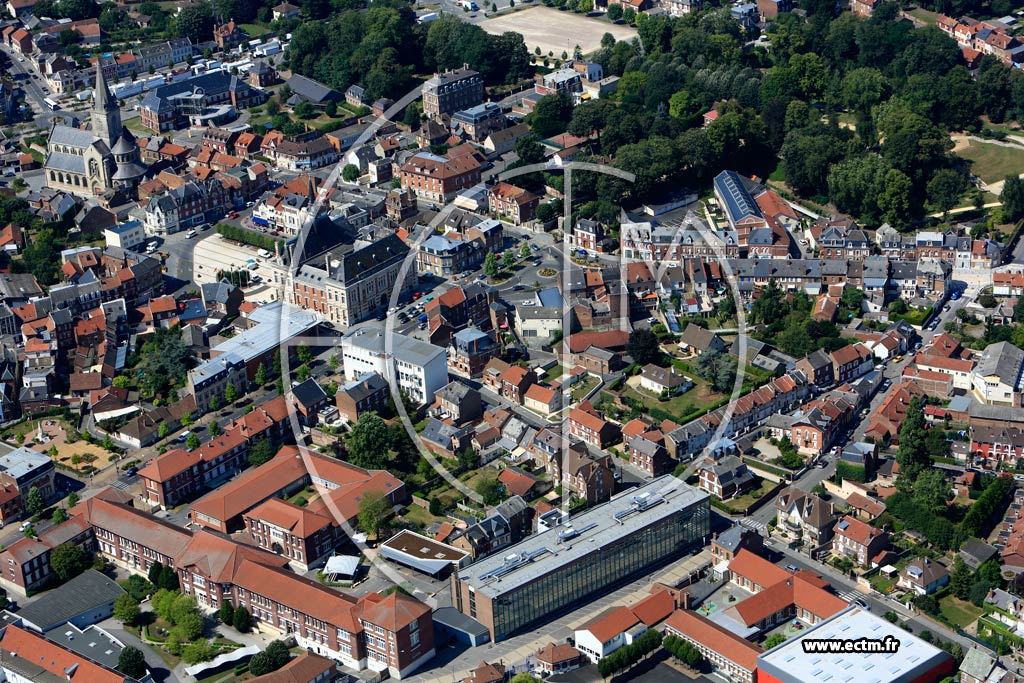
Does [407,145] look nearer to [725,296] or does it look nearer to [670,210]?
[670,210]

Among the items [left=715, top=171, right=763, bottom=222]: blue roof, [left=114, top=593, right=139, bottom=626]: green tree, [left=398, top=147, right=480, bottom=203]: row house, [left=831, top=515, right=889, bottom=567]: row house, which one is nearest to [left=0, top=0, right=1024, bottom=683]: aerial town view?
[left=831, top=515, right=889, bottom=567]: row house

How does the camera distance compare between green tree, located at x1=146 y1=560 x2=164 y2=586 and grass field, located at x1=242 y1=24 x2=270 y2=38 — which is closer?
green tree, located at x1=146 y1=560 x2=164 y2=586

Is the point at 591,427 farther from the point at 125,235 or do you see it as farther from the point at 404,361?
the point at 125,235

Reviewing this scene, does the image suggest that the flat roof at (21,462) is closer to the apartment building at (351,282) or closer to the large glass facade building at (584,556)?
the apartment building at (351,282)

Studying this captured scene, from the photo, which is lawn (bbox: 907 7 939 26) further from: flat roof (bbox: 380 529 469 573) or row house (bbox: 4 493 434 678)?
row house (bbox: 4 493 434 678)

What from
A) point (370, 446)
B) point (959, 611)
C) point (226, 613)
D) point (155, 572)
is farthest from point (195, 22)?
point (959, 611)

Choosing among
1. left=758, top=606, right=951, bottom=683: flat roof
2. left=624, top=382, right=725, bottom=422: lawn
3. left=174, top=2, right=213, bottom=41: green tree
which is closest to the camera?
left=758, top=606, right=951, bottom=683: flat roof

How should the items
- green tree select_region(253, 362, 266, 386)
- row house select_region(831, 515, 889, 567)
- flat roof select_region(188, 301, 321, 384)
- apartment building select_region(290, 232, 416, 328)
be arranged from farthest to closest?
1. apartment building select_region(290, 232, 416, 328)
2. green tree select_region(253, 362, 266, 386)
3. flat roof select_region(188, 301, 321, 384)
4. row house select_region(831, 515, 889, 567)
